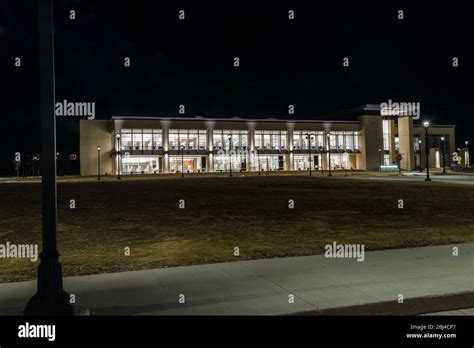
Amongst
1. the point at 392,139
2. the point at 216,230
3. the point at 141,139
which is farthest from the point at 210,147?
the point at 216,230

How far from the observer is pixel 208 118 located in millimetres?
93812

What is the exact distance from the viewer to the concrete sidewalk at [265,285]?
6309mm

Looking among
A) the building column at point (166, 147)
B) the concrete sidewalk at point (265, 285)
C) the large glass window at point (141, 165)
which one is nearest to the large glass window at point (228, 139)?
the building column at point (166, 147)

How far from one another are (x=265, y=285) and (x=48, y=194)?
363 cm

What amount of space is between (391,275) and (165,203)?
51.0 ft

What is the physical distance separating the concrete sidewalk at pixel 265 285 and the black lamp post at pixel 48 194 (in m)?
0.81

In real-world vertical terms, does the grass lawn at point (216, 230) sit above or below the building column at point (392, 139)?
below

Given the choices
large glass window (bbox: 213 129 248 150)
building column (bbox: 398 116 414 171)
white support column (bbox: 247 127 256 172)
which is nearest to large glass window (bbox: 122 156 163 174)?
large glass window (bbox: 213 129 248 150)

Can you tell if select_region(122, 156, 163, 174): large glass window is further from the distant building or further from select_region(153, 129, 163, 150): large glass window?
select_region(153, 129, 163, 150): large glass window

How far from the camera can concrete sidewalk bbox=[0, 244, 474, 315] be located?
248 inches

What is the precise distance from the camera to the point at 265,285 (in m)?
7.31

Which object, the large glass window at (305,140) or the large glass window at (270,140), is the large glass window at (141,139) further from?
the large glass window at (305,140)

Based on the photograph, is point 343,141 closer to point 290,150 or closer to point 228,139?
point 290,150
